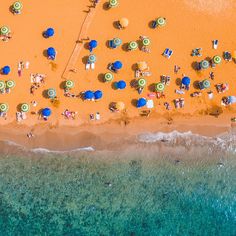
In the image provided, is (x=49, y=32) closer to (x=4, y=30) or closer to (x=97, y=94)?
(x=4, y=30)

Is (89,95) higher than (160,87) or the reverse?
the reverse

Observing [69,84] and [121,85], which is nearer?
[69,84]

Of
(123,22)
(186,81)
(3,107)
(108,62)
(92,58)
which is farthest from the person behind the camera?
(108,62)

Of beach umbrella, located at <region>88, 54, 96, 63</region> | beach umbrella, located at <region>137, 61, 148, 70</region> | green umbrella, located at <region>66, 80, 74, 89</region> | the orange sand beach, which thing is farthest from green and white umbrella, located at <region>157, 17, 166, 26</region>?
green umbrella, located at <region>66, 80, 74, 89</region>

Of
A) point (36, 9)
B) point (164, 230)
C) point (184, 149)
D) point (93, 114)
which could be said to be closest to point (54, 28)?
point (36, 9)

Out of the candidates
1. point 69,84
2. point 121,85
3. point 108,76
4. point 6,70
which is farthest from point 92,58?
point 6,70

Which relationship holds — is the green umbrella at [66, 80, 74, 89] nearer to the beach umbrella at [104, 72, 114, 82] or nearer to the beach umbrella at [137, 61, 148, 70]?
the beach umbrella at [104, 72, 114, 82]
